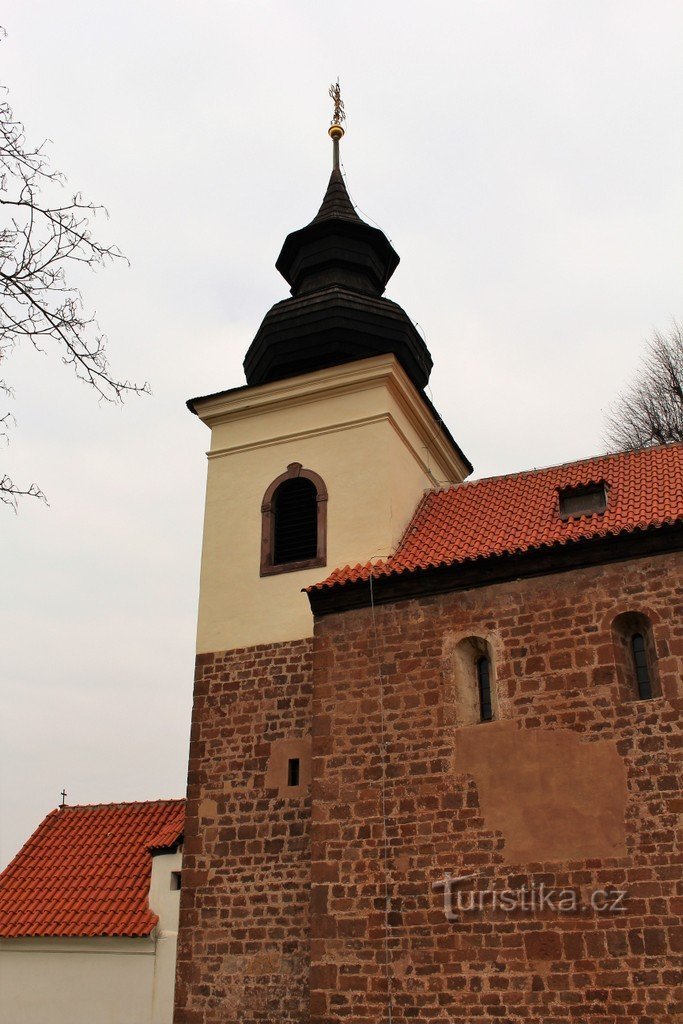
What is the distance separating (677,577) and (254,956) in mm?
6345

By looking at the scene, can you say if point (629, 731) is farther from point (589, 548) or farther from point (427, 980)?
point (427, 980)

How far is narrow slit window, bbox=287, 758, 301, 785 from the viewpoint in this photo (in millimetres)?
12375

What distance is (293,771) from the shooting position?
12438 mm

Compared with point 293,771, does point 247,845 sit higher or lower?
lower

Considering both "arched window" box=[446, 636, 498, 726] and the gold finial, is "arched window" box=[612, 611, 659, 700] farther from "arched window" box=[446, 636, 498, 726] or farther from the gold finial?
the gold finial

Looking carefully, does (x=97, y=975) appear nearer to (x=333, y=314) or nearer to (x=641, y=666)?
(x=641, y=666)

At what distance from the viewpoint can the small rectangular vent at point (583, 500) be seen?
40.8 ft

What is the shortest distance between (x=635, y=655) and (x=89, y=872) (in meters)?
9.99

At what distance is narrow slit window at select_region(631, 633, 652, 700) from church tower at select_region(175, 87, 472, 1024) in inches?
144

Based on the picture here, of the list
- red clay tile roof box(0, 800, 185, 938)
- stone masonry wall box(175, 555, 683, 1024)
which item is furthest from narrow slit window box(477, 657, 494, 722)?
red clay tile roof box(0, 800, 185, 938)

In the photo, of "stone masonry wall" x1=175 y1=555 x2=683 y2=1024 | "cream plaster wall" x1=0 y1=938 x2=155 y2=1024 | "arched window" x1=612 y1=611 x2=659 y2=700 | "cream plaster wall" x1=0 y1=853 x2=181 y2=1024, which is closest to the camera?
"stone masonry wall" x1=175 y1=555 x2=683 y2=1024

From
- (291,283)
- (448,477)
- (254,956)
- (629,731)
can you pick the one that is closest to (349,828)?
(254,956)

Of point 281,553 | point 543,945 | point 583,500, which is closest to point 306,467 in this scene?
point 281,553

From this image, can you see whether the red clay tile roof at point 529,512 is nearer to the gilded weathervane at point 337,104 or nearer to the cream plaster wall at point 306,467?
the cream plaster wall at point 306,467
